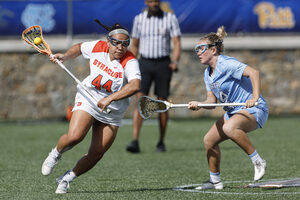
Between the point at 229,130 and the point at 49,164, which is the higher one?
the point at 229,130

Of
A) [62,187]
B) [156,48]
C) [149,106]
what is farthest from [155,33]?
[62,187]

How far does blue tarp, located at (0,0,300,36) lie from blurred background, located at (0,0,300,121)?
24 mm

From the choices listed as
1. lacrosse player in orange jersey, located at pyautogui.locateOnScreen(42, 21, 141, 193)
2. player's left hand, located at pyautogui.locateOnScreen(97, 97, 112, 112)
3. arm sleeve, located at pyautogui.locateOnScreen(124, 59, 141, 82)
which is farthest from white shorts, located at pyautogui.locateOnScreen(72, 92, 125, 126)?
arm sleeve, located at pyautogui.locateOnScreen(124, 59, 141, 82)

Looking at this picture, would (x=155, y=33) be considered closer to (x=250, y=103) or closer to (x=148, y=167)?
(x=148, y=167)

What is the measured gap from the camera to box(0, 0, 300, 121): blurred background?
1600 centimetres

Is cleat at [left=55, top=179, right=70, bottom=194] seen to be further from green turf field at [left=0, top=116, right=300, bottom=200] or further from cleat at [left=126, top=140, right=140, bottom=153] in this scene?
cleat at [left=126, top=140, right=140, bottom=153]

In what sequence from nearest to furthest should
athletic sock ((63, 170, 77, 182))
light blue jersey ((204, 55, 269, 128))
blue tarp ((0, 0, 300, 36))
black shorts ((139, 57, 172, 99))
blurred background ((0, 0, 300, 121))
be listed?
athletic sock ((63, 170, 77, 182)) → light blue jersey ((204, 55, 269, 128)) → black shorts ((139, 57, 172, 99)) → blue tarp ((0, 0, 300, 36)) → blurred background ((0, 0, 300, 121))

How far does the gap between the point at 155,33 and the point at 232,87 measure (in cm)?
433

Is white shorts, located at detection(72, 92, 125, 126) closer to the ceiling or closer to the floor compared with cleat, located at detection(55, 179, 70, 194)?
closer to the ceiling

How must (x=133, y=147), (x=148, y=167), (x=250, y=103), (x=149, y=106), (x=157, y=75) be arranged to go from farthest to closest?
1. (x=157, y=75)
2. (x=133, y=147)
3. (x=148, y=167)
4. (x=149, y=106)
5. (x=250, y=103)

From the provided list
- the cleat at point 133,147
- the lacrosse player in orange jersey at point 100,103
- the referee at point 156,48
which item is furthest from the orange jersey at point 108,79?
the referee at point 156,48

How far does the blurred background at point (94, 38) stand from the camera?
16000 millimetres

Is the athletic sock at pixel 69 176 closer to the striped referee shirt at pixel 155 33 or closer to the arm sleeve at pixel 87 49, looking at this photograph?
the arm sleeve at pixel 87 49

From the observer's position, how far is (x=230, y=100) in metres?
6.68
